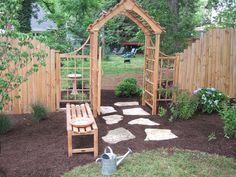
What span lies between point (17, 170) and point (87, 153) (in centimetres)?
100

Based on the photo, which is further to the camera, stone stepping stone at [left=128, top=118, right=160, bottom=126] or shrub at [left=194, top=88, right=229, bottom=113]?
shrub at [left=194, top=88, right=229, bottom=113]

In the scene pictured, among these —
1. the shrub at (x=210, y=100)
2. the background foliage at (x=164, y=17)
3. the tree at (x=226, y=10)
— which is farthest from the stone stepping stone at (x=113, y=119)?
the tree at (x=226, y=10)

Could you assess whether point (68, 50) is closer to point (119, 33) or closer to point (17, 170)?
point (17, 170)

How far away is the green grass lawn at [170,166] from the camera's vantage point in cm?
355

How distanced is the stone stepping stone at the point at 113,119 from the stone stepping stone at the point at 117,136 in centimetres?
47

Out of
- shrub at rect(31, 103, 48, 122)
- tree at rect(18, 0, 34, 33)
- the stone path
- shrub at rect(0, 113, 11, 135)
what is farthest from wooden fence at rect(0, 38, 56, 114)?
tree at rect(18, 0, 34, 33)

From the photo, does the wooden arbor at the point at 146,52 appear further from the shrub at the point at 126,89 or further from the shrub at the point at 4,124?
the shrub at the point at 4,124

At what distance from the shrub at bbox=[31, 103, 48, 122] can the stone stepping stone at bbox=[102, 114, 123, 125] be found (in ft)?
3.89

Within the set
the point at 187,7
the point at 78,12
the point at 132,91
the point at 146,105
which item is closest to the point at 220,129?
the point at 146,105

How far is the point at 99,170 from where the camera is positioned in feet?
12.0

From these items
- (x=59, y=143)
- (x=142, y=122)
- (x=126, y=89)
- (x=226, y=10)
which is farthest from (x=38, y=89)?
(x=226, y=10)

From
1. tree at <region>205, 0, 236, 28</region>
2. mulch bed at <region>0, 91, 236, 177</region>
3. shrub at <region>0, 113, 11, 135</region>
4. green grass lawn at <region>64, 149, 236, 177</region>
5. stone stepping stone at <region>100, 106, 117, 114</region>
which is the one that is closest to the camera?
green grass lawn at <region>64, 149, 236, 177</region>

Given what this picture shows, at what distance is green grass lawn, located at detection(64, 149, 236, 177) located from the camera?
3.55 m

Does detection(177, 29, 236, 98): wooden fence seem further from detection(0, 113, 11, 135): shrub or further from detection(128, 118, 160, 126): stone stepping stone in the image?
detection(0, 113, 11, 135): shrub
